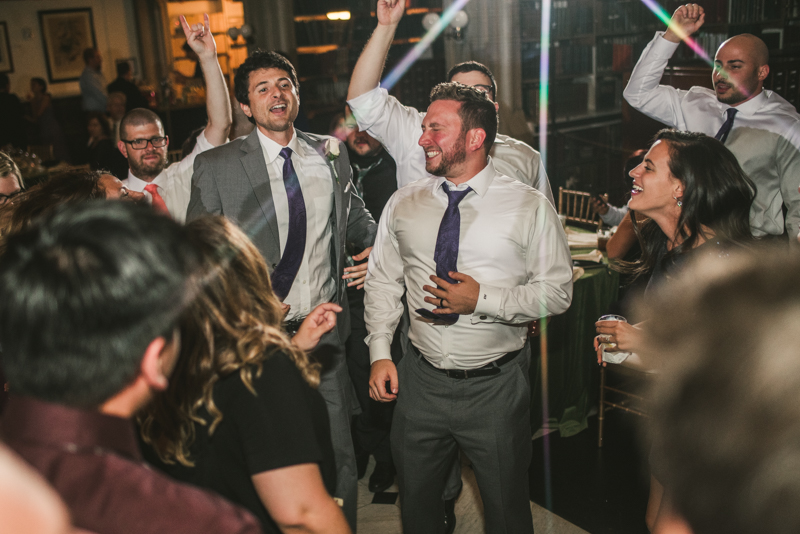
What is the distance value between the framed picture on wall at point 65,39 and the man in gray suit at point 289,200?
10746 mm

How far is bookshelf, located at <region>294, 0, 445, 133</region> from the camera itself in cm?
714

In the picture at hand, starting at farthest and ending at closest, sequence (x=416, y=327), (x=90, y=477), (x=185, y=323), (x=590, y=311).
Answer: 1. (x=590, y=311)
2. (x=416, y=327)
3. (x=185, y=323)
4. (x=90, y=477)

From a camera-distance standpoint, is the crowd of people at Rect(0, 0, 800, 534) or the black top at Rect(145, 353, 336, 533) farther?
the black top at Rect(145, 353, 336, 533)

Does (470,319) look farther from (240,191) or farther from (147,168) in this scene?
(147,168)

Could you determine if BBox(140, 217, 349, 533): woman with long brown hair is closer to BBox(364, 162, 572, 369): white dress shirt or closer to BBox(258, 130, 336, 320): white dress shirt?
BBox(364, 162, 572, 369): white dress shirt

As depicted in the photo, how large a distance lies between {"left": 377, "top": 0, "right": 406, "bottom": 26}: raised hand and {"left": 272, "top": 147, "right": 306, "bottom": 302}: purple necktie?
2.31ft

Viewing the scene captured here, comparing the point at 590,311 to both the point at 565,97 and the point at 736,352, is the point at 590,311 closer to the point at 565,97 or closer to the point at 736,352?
the point at 736,352

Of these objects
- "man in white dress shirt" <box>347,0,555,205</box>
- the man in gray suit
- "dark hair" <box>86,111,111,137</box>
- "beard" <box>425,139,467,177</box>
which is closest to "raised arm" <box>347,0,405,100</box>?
"man in white dress shirt" <box>347,0,555,205</box>

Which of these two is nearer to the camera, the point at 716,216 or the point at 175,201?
the point at 716,216

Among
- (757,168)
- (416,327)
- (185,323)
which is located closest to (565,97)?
(757,168)

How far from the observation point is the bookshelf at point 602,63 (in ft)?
17.3

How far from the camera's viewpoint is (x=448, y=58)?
6555 millimetres

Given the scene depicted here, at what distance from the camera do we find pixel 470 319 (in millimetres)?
2012

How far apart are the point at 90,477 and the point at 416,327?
4.90ft
